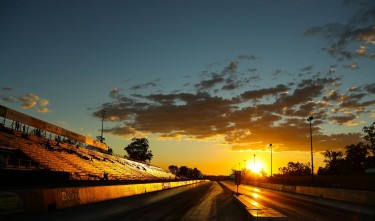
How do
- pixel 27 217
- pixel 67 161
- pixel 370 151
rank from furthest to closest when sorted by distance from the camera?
pixel 370 151
pixel 67 161
pixel 27 217

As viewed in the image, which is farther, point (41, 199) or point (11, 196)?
point (41, 199)

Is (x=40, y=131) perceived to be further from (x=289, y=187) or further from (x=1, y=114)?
(x=289, y=187)

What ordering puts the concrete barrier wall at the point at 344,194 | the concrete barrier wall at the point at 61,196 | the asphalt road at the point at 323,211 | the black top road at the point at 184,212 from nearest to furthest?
the black top road at the point at 184,212, the concrete barrier wall at the point at 61,196, the asphalt road at the point at 323,211, the concrete barrier wall at the point at 344,194

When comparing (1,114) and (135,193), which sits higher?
(1,114)

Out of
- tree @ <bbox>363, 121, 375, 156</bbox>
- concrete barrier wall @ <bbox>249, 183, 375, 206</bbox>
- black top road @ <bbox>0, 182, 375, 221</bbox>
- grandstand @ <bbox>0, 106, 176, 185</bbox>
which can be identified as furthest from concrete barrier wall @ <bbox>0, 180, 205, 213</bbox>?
tree @ <bbox>363, 121, 375, 156</bbox>

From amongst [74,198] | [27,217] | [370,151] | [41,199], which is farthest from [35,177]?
[370,151]

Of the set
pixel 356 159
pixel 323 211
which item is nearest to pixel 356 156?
pixel 356 159

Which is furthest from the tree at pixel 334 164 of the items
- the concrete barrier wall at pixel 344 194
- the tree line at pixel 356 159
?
the concrete barrier wall at pixel 344 194

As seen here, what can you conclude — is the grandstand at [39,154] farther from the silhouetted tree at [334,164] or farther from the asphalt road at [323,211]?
the silhouetted tree at [334,164]

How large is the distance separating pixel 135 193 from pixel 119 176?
25687 mm

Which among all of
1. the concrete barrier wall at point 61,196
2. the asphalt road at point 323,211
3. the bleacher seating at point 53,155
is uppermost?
the bleacher seating at point 53,155

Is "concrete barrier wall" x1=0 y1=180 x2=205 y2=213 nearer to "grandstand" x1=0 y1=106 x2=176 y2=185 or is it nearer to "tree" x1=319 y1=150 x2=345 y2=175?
"grandstand" x1=0 y1=106 x2=176 y2=185

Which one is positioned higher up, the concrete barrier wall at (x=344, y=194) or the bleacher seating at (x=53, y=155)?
the bleacher seating at (x=53, y=155)

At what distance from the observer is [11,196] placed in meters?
16.7
